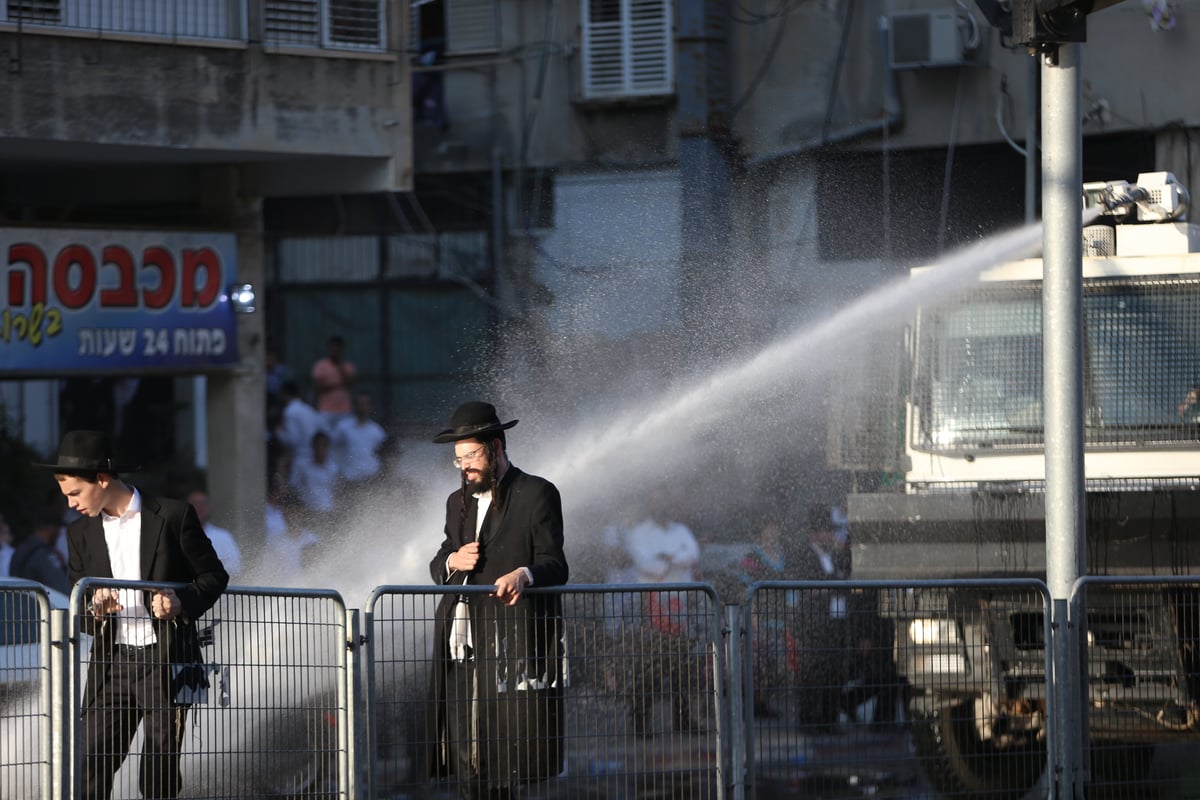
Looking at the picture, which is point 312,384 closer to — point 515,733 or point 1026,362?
point 1026,362

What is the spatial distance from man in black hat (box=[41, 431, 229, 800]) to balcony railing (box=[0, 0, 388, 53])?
25.3 ft

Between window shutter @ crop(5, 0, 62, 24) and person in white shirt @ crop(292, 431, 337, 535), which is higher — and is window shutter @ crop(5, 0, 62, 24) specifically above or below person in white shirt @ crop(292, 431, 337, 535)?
above

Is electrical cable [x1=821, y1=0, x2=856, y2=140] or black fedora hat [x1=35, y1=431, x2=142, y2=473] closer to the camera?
black fedora hat [x1=35, y1=431, x2=142, y2=473]

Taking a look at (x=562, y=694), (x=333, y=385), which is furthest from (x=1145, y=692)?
(x=333, y=385)

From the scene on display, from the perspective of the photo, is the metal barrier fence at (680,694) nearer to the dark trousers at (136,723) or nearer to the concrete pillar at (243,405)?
the dark trousers at (136,723)

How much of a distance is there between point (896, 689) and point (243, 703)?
8.61 feet

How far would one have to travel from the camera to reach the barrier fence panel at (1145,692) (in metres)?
7.95

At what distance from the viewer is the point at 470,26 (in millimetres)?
21516

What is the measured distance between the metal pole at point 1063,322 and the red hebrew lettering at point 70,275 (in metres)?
9.09

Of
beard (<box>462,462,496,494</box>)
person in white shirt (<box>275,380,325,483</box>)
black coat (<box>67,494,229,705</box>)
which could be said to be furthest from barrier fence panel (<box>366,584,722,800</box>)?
person in white shirt (<box>275,380,325,483</box>)

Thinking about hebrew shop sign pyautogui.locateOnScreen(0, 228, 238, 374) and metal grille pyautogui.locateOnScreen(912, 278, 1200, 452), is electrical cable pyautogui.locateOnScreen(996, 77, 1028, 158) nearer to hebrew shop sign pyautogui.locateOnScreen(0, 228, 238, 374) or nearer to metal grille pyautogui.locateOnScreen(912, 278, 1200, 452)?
hebrew shop sign pyautogui.locateOnScreen(0, 228, 238, 374)

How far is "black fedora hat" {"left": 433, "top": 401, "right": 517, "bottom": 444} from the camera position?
7.52 meters

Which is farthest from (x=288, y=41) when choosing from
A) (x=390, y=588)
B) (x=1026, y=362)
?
(x=390, y=588)

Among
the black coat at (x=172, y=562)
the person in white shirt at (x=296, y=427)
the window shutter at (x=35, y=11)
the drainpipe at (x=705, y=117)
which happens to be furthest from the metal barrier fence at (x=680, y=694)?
the drainpipe at (x=705, y=117)
